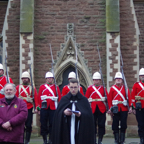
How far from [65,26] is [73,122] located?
819cm

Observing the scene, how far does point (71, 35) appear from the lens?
15078 mm

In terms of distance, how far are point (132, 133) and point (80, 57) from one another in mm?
3215

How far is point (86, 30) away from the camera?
15164 mm

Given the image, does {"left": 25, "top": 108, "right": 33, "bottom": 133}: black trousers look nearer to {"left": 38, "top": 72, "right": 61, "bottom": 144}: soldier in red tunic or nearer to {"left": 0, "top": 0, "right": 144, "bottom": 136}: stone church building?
{"left": 38, "top": 72, "right": 61, "bottom": 144}: soldier in red tunic

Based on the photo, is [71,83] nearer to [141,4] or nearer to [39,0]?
[39,0]

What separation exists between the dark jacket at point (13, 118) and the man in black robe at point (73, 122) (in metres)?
0.63

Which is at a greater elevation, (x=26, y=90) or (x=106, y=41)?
(x=106, y=41)

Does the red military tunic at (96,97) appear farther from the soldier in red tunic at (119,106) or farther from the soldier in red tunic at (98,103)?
the soldier in red tunic at (119,106)

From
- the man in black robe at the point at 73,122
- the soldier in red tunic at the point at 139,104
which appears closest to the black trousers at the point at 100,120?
the soldier in red tunic at the point at 139,104

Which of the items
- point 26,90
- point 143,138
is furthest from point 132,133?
point 26,90

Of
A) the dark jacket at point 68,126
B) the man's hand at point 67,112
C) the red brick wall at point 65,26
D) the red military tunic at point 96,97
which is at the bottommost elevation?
the dark jacket at point 68,126

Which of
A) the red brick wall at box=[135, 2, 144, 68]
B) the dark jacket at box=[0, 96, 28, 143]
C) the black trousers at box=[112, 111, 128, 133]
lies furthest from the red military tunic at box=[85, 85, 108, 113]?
the red brick wall at box=[135, 2, 144, 68]

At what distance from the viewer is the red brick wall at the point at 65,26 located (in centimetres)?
1502

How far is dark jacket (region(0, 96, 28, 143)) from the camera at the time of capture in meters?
7.43
